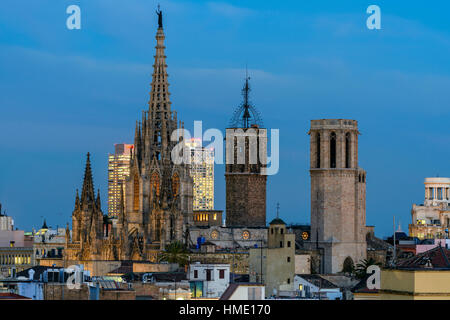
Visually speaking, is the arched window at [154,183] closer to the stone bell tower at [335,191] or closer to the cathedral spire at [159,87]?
the cathedral spire at [159,87]

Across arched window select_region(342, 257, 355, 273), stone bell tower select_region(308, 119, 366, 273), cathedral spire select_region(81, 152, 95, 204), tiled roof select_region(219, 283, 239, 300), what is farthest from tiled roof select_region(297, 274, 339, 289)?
tiled roof select_region(219, 283, 239, 300)

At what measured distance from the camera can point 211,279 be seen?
90.6 metres

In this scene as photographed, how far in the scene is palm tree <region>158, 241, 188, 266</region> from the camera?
129m

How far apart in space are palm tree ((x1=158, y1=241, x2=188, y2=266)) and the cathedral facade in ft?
6.82

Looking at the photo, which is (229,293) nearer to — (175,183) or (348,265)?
(348,265)

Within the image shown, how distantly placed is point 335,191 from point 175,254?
58.1ft

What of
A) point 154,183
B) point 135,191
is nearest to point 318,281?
point 154,183

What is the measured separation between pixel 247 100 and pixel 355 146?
19.6 m

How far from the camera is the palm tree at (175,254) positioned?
129m

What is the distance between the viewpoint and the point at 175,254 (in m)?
130

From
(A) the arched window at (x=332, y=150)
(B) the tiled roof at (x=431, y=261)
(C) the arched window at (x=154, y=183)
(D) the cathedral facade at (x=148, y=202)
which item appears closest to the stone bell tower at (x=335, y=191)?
(A) the arched window at (x=332, y=150)

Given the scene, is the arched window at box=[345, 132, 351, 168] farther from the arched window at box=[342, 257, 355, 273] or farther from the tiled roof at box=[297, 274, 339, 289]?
the tiled roof at box=[297, 274, 339, 289]
